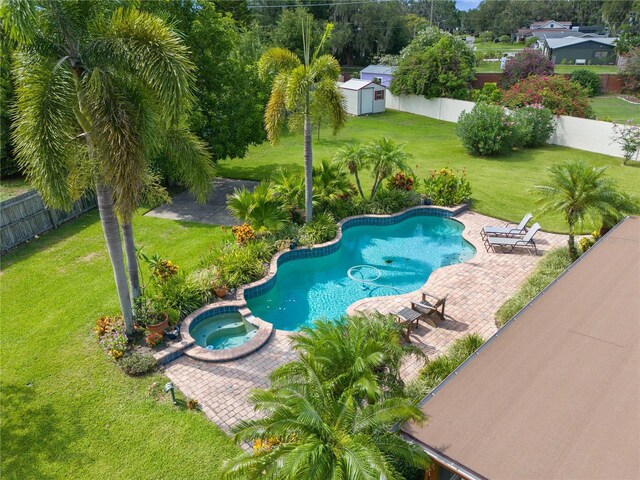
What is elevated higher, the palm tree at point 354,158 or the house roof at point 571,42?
the house roof at point 571,42

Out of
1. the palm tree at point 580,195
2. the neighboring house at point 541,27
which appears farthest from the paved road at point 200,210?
the neighboring house at point 541,27

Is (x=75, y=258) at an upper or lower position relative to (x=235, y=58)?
lower

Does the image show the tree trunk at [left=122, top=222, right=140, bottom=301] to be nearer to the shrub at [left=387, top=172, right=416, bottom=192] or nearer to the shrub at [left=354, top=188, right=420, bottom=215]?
the shrub at [left=354, top=188, right=420, bottom=215]

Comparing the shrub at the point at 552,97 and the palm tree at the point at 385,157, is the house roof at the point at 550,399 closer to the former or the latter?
the palm tree at the point at 385,157

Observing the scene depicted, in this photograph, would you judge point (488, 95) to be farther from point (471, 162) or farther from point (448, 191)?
point (448, 191)

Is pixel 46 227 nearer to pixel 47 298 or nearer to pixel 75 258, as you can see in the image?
pixel 75 258

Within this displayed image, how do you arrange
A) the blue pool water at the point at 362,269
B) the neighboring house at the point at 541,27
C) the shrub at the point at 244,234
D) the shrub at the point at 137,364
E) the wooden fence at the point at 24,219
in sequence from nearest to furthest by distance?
the shrub at the point at 137,364 → the blue pool water at the point at 362,269 → the shrub at the point at 244,234 → the wooden fence at the point at 24,219 → the neighboring house at the point at 541,27

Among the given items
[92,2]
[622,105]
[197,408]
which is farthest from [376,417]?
[622,105]
